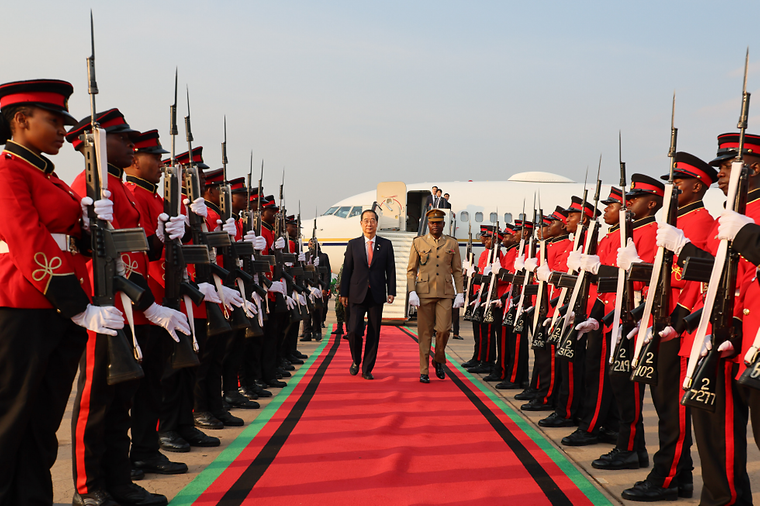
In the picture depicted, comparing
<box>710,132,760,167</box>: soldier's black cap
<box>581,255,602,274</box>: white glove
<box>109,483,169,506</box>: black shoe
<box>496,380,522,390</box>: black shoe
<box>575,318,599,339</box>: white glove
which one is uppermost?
<box>710,132,760,167</box>: soldier's black cap

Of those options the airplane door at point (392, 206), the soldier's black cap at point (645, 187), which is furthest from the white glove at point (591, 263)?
the airplane door at point (392, 206)

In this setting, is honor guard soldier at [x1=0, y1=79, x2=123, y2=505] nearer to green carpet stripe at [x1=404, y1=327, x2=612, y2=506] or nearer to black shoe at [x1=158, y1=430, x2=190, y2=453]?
black shoe at [x1=158, y1=430, x2=190, y2=453]

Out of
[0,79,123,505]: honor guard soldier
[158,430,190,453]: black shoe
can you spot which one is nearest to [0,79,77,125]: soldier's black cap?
[0,79,123,505]: honor guard soldier

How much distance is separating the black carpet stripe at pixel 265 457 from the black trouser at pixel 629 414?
230 centimetres

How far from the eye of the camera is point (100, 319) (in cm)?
278

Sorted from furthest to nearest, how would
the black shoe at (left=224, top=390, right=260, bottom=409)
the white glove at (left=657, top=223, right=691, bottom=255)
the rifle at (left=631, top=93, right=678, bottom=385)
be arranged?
the black shoe at (left=224, top=390, right=260, bottom=409) → the rifle at (left=631, top=93, right=678, bottom=385) → the white glove at (left=657, top=223, right=691, bottom=255)

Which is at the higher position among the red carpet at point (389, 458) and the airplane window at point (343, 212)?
the airplane window at point (343, 212)

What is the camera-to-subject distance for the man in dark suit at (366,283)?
7883 mm

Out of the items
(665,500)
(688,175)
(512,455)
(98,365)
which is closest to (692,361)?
(665,500)

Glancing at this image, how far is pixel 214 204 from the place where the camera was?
225 inches

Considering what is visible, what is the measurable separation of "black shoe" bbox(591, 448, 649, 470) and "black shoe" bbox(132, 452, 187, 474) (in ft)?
8.58

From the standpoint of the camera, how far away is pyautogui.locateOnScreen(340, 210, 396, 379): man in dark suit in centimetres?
788

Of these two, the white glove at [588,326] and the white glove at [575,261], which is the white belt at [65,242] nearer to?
the white glove at [588,326]

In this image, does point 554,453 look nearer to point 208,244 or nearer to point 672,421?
point 672,421
